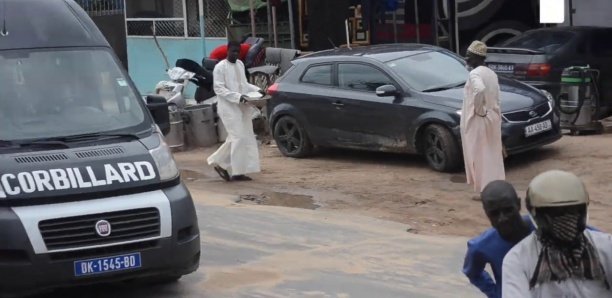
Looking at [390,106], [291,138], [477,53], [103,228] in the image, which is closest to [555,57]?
[390,106]

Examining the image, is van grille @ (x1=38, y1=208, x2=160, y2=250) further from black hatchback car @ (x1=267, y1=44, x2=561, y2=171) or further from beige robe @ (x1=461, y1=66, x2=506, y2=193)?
black hatchback car @ (x1=267, y1=44, x2=561, y2=171)

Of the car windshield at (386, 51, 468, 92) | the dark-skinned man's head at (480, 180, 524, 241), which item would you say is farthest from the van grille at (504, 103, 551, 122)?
the dark-skinned man's head at (480, 180, 524, 241)

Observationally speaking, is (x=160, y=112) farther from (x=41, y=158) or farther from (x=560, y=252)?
(x=560, y=252)

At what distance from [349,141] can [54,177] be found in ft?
24.8

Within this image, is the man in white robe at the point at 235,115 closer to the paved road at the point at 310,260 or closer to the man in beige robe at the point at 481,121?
the paved road at the point at 310,260

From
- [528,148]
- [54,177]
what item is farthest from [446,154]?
[54,177]

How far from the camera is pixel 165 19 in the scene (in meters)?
22.8

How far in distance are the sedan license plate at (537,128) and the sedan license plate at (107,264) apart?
6809mm

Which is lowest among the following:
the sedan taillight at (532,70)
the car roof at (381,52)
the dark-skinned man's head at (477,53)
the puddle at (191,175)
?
the puddle at (191,175)

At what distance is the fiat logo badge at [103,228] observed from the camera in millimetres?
6848

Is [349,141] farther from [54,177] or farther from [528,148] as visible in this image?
[54,177]

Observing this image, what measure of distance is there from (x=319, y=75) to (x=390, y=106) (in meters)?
1.57

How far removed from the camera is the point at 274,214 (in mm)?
10875

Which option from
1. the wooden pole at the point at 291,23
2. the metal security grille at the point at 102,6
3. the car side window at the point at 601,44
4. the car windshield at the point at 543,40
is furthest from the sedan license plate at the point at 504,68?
the metal security grille at the point at 102,6
